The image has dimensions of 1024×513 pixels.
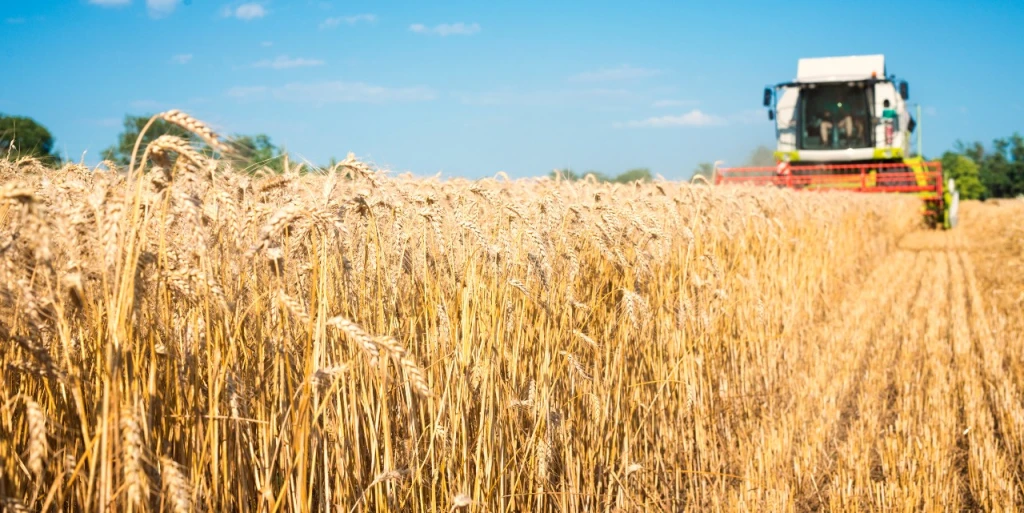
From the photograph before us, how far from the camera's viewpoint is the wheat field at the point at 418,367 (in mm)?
1549

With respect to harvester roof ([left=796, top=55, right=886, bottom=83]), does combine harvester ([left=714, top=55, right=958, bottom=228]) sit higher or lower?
lower

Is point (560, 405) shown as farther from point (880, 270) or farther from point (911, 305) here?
point (880, 270)

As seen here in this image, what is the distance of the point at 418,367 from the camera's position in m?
2.21

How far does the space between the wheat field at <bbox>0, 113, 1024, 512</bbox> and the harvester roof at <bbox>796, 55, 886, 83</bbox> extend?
47.8 ft

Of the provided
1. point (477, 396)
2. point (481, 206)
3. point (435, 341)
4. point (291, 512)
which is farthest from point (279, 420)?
point (481, 206)

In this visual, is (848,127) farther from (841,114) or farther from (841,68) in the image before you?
(841,68)

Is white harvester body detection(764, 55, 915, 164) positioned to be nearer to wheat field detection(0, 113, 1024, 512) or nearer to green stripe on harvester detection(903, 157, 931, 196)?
green stripe on harvester detection(903, 157, 931, 196)

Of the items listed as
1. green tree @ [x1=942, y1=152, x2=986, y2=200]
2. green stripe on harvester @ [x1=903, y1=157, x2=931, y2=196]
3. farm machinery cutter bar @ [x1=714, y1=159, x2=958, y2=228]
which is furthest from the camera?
green tree @ [x1=942, y1=152, x2=986, y2=200]

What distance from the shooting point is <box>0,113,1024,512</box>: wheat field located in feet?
5.08

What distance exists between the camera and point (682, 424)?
3676 millimetres

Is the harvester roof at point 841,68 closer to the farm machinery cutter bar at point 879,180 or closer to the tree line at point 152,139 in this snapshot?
the farm machinery cutter bar at point 879,180

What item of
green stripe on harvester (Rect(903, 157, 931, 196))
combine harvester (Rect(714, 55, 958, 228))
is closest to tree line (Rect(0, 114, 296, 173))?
combine harvester (Rect(714, 55, 958, 228))

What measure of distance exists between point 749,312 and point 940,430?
125 centimetres

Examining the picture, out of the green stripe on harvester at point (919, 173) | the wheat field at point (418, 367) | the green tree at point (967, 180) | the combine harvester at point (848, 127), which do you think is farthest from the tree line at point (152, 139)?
the green tree at point (967, 180)
